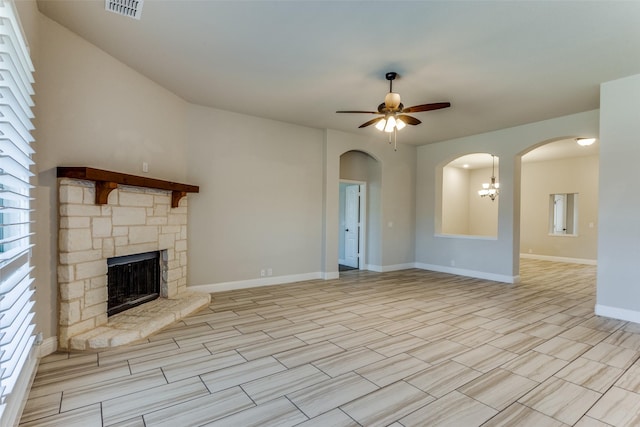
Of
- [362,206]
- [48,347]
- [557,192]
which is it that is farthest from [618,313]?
[557,192]

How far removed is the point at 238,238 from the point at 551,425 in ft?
15.0

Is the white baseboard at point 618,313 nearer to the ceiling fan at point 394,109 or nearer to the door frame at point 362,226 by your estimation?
the ceiling fan at point 394,109

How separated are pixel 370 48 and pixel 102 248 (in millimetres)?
3478

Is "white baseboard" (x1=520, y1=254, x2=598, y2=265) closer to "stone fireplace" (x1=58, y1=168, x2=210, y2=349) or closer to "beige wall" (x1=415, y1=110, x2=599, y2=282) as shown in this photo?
"beige wall" (x1=415, y1=110, x2=599, y2=282)

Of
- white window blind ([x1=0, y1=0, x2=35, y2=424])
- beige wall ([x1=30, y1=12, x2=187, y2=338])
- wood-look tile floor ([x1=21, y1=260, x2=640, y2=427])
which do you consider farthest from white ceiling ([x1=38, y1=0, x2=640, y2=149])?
wood-look tile floor ([x1=21, y1=260, x2=640, y2=427])

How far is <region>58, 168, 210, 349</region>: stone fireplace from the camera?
296 cm

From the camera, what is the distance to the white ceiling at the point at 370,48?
270 centimetres

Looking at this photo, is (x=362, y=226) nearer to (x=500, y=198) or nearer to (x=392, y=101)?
(x=500, y=198)

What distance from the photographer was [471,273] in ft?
22.6

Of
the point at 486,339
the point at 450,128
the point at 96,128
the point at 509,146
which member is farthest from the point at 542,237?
the point at 96,128

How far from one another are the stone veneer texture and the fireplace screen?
0.17 m

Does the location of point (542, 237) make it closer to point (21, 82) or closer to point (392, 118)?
point (392, 118)

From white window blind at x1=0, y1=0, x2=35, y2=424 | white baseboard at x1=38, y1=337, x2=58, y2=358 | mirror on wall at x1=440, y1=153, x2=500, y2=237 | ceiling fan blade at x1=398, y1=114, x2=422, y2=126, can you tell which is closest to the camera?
white window blind at x1=0, y1=0, x2=35, y2=424

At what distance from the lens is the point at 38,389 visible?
91.2 inches
